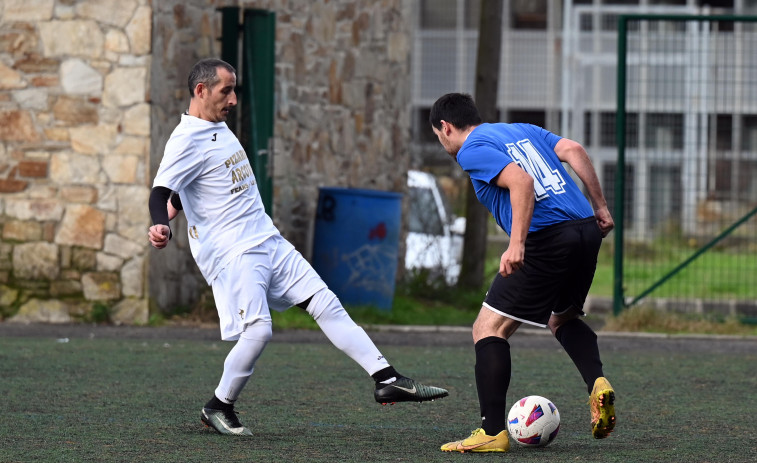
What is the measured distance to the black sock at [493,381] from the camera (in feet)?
20.0

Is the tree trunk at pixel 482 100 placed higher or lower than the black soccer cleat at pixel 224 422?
higher

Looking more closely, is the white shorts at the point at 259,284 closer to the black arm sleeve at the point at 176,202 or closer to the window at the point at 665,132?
the black arm sleeve at the point at 176,202

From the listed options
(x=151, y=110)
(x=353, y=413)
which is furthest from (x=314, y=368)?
(x=151, y=110)

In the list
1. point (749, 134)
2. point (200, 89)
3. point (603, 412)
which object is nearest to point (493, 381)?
point (603, 412)

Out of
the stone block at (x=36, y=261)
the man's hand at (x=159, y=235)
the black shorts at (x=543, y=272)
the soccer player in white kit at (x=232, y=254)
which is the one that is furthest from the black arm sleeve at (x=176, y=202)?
the stone block at (x=36, y=261)

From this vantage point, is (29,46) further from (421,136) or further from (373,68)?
(421,136)

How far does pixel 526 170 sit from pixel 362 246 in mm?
7429

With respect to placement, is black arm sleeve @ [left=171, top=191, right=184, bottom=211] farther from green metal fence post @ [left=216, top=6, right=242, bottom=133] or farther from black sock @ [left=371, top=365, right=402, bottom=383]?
green metal fence post @ [left=216, top=6, right=242, bottom=133]

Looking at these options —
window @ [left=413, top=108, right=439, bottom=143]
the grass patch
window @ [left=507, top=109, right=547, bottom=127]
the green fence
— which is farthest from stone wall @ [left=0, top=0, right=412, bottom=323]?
window @ [left=507, top=109, right=547, bottom=127]

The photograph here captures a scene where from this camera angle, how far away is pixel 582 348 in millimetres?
6508

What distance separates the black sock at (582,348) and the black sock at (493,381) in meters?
0.46

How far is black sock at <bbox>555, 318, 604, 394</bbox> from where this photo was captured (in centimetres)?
644

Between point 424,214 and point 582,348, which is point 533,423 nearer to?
point 582,348

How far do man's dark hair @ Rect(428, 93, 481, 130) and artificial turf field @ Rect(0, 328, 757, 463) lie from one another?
4.51 feet
